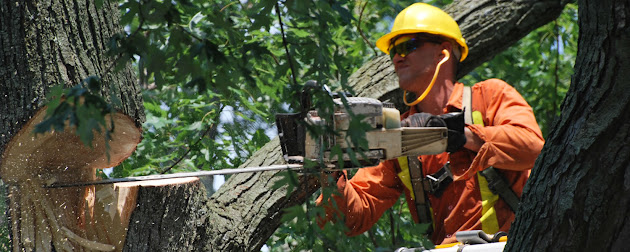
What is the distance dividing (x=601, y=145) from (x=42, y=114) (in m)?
1.89

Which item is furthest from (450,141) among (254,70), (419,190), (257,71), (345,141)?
(254,70)

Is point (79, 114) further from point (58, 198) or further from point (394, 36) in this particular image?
point (394, 36)

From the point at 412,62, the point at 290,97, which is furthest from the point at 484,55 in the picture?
the point at 290,97

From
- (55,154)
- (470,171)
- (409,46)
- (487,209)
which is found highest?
(409,46)

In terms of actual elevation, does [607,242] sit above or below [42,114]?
below

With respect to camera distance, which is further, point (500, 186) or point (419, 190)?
point (419, 190)

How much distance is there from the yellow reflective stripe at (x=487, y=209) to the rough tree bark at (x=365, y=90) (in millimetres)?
742

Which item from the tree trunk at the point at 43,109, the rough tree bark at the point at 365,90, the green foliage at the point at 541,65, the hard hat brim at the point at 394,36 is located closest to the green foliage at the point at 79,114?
the tree trunk at the point at 43,109

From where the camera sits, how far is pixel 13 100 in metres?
2.37

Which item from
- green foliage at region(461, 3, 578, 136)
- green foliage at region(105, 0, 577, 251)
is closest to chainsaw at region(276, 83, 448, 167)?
green foliage at region(105, 0, 577, 251)

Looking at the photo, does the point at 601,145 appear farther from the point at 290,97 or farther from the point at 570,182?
the point at 290,97

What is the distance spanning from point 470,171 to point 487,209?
241mm

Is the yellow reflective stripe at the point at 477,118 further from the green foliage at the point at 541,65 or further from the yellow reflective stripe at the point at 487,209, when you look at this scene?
the green foliage at the point at 541,65

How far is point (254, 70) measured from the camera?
5.86ft
